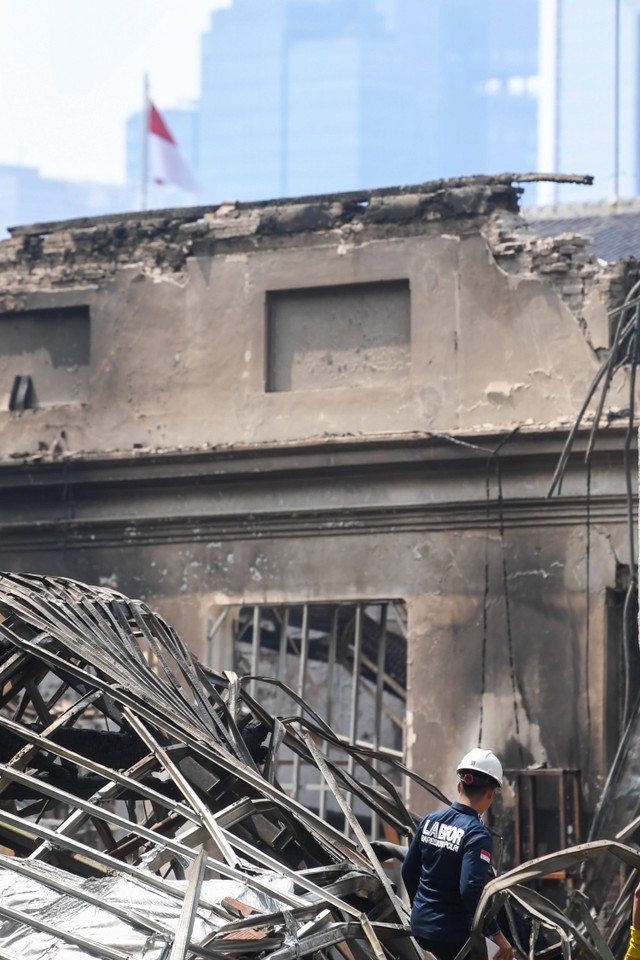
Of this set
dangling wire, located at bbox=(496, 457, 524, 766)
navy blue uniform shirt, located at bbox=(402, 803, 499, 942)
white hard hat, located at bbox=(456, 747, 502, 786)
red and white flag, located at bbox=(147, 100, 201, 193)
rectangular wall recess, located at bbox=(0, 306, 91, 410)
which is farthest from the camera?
red and white flag, located at bbox=(147, 100, 201, 193)

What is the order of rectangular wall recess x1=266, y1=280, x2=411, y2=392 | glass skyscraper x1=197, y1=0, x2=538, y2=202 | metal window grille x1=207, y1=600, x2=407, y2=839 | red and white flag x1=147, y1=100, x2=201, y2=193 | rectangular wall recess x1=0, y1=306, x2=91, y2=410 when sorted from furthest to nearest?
1. glass skyscraper x1=197, y1=0, x2=538, y2=202
2. red and white flag x1=147, y1=100, x2=201, y2=193
3. rectangular wall recess x1=0, y1=306, x2=91, y2=410
4. rectangular wall recess x1=266, y1=280, x2=411, y2=392
5. metal window grille x1=207, y1=600, x2=407, y2=839

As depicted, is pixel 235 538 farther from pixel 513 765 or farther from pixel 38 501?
pixel 513 765

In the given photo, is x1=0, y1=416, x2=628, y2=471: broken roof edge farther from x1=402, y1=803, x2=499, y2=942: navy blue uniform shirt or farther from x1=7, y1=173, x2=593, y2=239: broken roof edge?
x1=402, y1=803, x2=499, y2=942: navy blue uniform shirt

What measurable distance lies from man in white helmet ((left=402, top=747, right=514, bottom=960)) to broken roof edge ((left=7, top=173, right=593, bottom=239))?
8726 millimetres

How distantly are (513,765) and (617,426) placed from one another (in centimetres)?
287

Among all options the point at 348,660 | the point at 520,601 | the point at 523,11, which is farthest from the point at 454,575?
the point at 523,11

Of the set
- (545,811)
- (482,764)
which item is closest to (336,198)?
(545,811)

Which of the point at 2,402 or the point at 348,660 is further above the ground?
the point at 2,402

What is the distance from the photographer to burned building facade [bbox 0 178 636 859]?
1363 centimetres

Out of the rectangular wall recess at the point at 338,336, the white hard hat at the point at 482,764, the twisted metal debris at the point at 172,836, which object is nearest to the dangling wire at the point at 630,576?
the rectangular wall recess at the point at 338,336

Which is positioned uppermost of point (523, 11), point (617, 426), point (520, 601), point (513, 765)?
point (523, 11)

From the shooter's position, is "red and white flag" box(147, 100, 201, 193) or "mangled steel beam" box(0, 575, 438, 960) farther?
"red and white flag" box(147, 100, 201, 193)

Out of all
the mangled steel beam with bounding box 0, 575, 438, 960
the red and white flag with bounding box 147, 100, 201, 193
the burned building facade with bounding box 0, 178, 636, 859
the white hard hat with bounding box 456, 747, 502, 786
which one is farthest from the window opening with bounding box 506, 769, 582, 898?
the red and white flag with bounding box 147, 100, 201, 193

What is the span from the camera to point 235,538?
1476 centimetres
